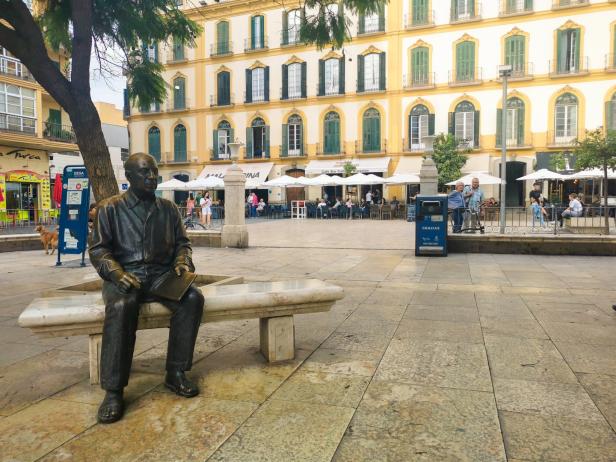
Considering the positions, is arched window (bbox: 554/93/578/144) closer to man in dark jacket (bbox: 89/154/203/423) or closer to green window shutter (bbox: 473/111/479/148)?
green window shutter (bbox: 473/111/479/148)

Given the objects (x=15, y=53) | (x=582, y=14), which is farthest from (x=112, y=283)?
(x=582, y=14)

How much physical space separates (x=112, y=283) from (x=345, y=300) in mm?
3286

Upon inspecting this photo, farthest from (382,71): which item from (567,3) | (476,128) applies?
(567,3)

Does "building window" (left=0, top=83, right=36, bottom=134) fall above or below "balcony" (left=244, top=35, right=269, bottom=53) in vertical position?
below

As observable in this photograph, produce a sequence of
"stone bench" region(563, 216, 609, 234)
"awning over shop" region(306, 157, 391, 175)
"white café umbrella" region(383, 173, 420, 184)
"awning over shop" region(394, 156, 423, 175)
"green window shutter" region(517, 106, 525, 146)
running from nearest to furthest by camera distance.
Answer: "stone bench" region(563, 216, 609, 234), "white café umbrella" region(383, 173, 420, 184), "green window shutter" region(517, 106, 525, 146), "awning over shop" region(394, 156, 423, 175), "awning over shop" region(306, 157, 391, 175)

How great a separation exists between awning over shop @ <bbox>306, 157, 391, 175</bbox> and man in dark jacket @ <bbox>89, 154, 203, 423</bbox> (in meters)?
27.3

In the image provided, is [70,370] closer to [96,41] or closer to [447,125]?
[96,41]

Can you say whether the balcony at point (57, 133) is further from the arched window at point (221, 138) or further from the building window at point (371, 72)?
the building window at point (371, 72)

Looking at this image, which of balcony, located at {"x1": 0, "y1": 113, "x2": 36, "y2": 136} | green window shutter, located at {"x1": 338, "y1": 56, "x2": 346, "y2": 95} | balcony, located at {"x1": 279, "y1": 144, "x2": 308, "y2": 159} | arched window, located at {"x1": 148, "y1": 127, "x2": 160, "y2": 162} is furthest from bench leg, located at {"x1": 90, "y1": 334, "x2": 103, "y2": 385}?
arched window, located at {"x1": 148, "y1": 127, "x2": 160, "y2": 162}

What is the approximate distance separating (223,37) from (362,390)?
35113 mm

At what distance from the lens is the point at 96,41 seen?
6.54 m

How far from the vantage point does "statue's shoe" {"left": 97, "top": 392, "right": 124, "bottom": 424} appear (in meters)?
2.71

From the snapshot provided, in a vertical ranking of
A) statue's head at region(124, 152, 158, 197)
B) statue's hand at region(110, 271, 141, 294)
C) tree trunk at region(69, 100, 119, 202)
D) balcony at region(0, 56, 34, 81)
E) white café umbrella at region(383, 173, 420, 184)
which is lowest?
statue's hand at region(110, 271, 141, 294)

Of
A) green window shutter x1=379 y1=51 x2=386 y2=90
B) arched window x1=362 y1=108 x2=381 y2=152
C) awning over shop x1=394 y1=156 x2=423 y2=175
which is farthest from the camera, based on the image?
arched window x1=362 y1=108 x2=381 y2=152
